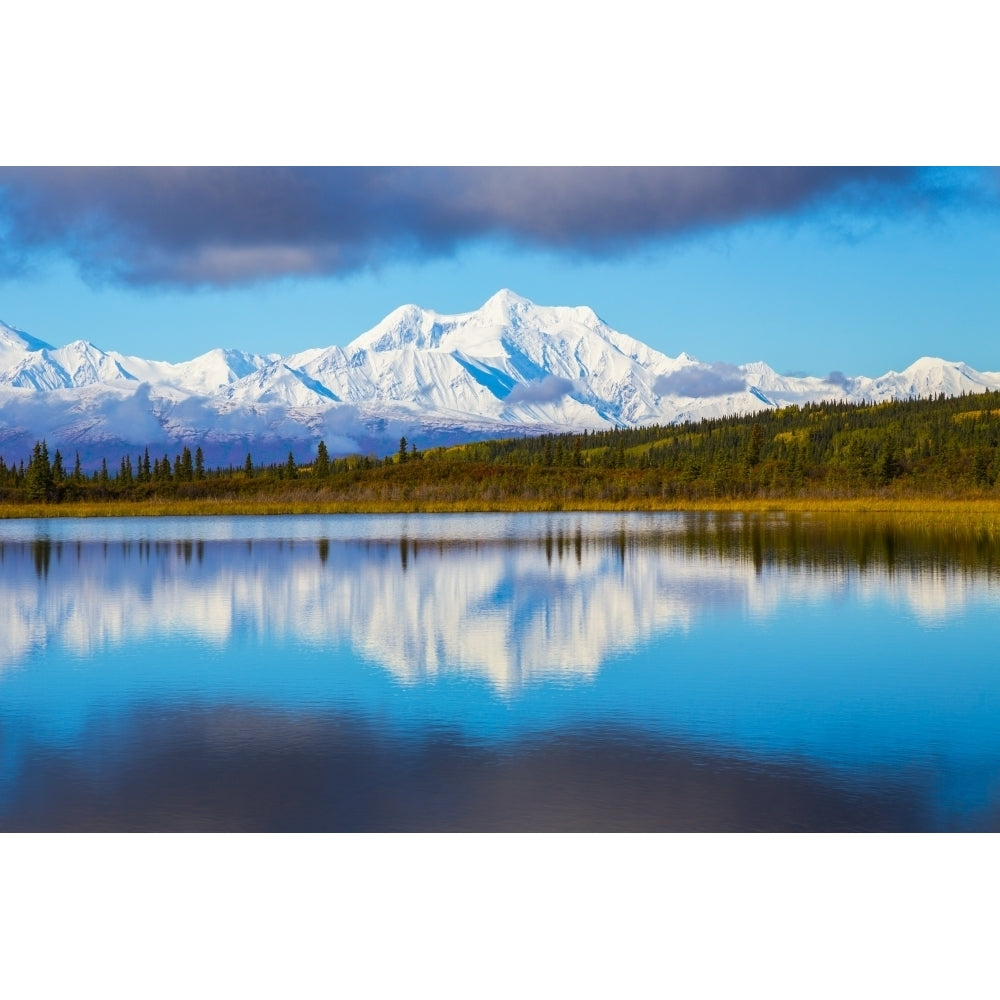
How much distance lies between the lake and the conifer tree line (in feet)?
147

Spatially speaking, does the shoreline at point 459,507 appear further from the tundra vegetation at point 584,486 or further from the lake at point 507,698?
the lake at point 507,698

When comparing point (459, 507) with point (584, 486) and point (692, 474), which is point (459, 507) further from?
point (692, 474)

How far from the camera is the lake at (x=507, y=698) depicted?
29.7ft

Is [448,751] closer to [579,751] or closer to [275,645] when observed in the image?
[579,751]

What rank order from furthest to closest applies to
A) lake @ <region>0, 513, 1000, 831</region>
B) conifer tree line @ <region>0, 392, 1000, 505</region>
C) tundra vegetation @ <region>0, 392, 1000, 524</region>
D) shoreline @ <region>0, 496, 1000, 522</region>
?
conifer tree line @ <region>0, 392, 1000, 505</region>, tundra vegetation @ <region>0, 392, 1000, 524</region>, shoreline @ <region>0, 496, 1000, 522</region>, lake @ <region>0, 513, 1000, 831</region>

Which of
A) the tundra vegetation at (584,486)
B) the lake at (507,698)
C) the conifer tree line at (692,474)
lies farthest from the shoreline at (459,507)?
the lake at (507,698)

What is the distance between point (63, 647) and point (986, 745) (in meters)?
12.8

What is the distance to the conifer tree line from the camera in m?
74.8

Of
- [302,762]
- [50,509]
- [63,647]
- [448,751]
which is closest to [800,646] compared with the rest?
[448,751]

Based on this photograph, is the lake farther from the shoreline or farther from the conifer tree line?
the conifer tree line

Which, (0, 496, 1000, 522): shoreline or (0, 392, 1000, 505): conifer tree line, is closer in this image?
(0, 496, 1000, 522): shoreline

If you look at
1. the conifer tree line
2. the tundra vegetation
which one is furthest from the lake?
the conifer tree line

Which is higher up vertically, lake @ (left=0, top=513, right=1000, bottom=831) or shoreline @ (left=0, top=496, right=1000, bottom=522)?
lake @ (left=0, top=513, right=1000, bottom=831)

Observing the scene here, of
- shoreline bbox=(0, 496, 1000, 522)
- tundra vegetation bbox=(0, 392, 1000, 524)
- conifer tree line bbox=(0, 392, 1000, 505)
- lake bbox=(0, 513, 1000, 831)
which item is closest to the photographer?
lake bbox=(0, 513, 1000, 831)
